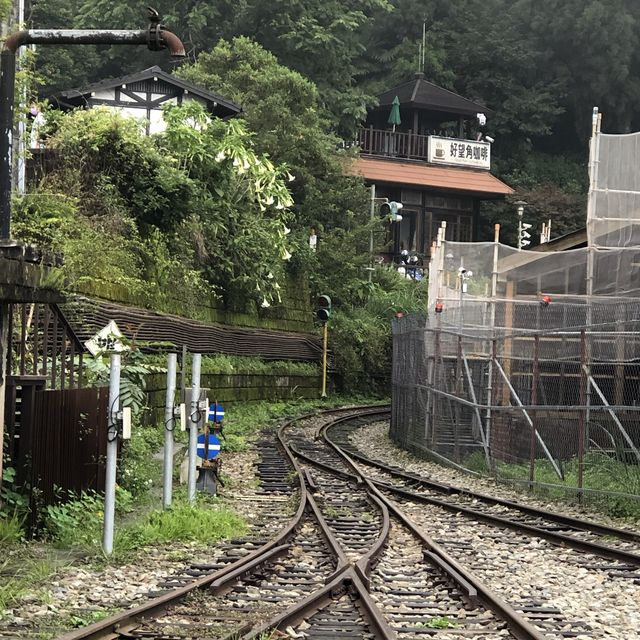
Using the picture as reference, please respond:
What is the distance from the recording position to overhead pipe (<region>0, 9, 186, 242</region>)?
30.2 ft

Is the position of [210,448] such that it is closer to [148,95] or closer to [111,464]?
[111,464]

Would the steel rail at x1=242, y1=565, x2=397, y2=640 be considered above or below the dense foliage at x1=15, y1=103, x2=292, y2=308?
below

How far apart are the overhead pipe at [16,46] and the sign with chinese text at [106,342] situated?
422 centimetres

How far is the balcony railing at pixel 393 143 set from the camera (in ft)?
158

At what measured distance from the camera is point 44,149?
22766 millimetres

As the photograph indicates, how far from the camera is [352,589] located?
315 inches

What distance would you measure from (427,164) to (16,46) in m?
39.0

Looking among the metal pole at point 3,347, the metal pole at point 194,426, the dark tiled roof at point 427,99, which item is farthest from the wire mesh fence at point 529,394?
the dark tiled roof at point 427,99

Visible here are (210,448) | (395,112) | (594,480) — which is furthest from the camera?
(395,112)

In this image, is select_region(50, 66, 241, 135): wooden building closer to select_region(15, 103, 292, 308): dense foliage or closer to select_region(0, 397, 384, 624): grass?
select_region(15, 103, 292, 308): dense foliage

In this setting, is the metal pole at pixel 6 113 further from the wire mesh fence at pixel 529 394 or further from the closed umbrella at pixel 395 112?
the closed umbrella at pixel 395 112

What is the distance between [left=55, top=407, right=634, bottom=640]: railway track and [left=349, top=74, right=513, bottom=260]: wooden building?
34.4m

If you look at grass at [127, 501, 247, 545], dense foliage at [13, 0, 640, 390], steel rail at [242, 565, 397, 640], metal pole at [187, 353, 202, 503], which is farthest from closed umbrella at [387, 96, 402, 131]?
steel rail at [242, 565, 397, 640]

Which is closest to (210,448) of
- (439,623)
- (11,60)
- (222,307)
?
(11,60)
